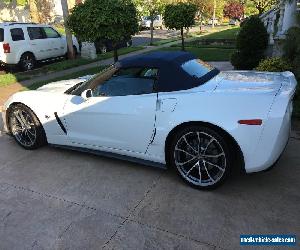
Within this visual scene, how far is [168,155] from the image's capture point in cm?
399

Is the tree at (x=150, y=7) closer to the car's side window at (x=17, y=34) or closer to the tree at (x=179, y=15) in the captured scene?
the tree at (x=179, y=15)

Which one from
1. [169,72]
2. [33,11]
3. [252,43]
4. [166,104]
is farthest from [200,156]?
[33,11]

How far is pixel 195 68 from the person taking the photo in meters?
4.28

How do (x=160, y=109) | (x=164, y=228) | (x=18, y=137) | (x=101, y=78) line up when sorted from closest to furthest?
(x=164, y=228)
(x=160, y=109)
(x=101, y=78)
(x=18, y=137)

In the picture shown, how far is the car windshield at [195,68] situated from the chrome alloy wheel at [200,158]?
837 millimetres

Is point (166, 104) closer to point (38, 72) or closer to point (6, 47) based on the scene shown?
point (38, 72)

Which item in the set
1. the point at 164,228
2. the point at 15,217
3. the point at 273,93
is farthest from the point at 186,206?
the point at 15,217

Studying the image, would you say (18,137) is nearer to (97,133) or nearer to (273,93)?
(97,133)

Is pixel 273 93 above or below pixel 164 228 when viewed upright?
above

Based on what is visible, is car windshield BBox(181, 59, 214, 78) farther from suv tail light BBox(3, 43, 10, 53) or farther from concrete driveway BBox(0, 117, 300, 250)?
suv tail light BBox(3, 43, 10, 53)

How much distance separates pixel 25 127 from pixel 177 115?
2.65 metres

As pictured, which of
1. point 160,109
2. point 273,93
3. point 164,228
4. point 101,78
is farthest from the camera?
point 101,78

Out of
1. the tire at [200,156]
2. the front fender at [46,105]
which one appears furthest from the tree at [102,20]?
the tire at [200,156]

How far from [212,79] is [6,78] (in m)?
8.44
